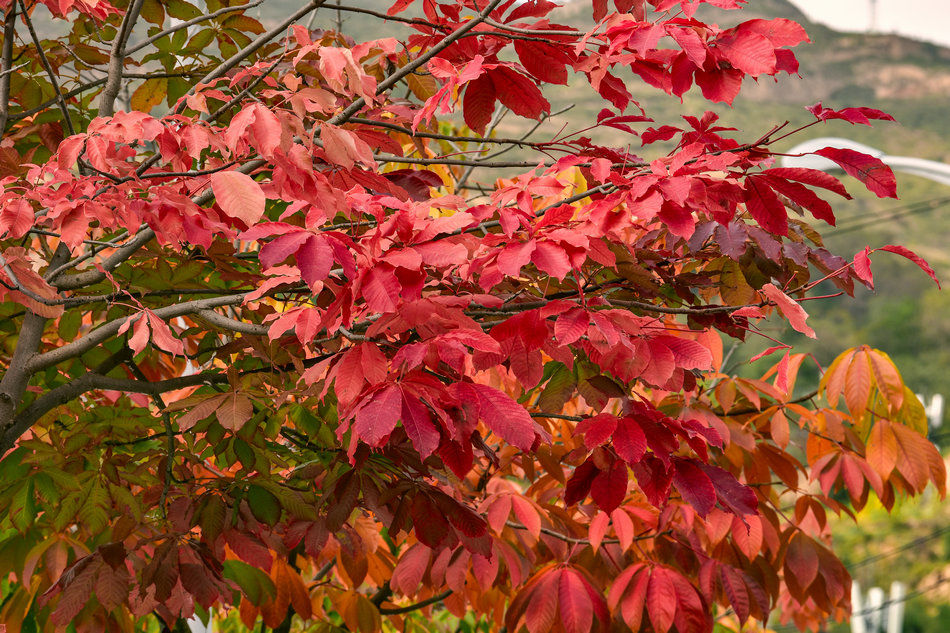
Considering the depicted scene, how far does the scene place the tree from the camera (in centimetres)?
157

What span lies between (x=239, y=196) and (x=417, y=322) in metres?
0.40

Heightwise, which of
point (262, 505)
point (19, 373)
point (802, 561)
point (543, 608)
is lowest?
point (802, 561)

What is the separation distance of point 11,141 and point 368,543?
5.53ft

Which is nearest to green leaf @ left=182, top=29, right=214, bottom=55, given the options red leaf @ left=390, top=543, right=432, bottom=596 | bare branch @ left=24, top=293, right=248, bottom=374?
bare branch @ left=24, top=293, right=248, bottom=374

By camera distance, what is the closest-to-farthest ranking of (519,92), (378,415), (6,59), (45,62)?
(378,415) < (519,92) < (45,62) < (6,59)

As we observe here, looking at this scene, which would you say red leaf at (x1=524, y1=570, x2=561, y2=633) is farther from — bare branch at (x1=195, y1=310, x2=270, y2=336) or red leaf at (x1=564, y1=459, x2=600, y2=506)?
bare branch at (x1=195, y1=310, x2=270, y2=336)

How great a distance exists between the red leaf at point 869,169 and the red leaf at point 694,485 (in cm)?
63

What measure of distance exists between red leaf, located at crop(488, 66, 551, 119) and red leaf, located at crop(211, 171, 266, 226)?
27.5 inches

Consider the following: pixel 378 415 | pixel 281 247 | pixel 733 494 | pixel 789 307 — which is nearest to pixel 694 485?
pixel 733 494

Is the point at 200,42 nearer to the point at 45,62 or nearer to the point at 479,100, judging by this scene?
the point at 45,62

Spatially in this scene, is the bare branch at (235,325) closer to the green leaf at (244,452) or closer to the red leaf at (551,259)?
the green leaf at (244,452)

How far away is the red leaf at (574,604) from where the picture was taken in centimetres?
250

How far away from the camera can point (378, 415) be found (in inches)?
53.4

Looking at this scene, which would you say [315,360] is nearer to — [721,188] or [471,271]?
[471,271]
